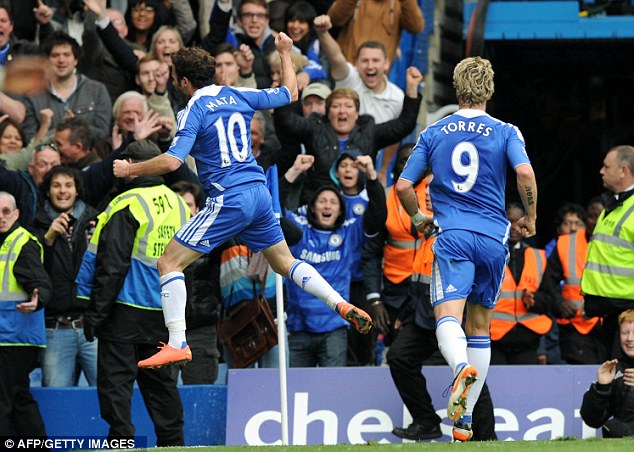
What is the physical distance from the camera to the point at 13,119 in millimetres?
11969

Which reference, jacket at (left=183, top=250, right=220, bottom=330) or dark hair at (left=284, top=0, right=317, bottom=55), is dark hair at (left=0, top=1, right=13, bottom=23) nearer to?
dark hair at (left=284, top=0, right=317, bottom=55)

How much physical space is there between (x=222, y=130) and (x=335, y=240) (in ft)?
8.73

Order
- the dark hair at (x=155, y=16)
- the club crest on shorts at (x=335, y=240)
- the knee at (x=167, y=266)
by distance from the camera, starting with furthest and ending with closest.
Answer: the dark hair at (x=155, y=16), the club crest on shorts at (x=335, y=240), the knee at (x=167, y=266)

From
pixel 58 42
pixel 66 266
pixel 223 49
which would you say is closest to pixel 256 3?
pixel 223 49

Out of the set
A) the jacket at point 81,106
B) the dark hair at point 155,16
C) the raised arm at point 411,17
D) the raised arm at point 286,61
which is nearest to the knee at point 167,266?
the raised arm at point 286,61

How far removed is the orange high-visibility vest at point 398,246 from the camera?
10.9 meters

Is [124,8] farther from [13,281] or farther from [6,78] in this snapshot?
[13,281]

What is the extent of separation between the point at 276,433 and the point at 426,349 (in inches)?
56.3

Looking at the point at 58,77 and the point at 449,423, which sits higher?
the point at 58,77

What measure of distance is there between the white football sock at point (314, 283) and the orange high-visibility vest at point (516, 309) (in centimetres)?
261

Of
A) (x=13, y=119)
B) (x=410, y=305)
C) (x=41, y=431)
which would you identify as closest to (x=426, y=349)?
(x=410, y=305)

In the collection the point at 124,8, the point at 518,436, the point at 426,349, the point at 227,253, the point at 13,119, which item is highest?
the point at 124,8

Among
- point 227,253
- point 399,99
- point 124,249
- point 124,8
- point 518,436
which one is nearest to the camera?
point 124,249

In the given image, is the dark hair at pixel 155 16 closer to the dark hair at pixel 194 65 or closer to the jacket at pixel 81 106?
the jacket at pixel 81 106
